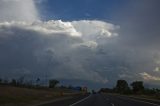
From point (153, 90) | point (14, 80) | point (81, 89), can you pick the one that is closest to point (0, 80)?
point (14, 80)

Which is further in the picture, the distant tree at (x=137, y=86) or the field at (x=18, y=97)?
the distant tree at (x=137, y=86)

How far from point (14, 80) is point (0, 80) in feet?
73.5

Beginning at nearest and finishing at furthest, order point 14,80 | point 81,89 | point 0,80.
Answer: point 0,80 → point 14,80 → point 81,89

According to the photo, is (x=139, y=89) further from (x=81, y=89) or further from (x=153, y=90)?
(x=81, y=89)

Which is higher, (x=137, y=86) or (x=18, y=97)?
(x=137, y=86)

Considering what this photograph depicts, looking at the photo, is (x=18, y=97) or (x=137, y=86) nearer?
(x=18, y=97)

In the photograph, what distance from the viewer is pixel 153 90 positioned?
136m

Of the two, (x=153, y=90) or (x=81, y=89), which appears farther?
(x=81, y=89)

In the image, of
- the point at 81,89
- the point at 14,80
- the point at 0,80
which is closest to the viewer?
the point at 0,80

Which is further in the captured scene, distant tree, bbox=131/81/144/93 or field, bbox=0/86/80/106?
distant tree, bbox=131/81/144/93

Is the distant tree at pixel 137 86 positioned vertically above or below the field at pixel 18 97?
above

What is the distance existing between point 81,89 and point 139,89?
43969 mm

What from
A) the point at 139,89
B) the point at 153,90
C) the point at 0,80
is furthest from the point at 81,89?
the point at 0,80

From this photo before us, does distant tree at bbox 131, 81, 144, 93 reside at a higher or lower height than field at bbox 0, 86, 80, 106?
higher
